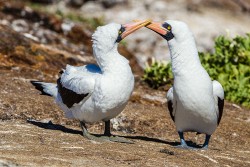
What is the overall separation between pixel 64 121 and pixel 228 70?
4.61m

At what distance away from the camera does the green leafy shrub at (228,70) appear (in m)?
14.0

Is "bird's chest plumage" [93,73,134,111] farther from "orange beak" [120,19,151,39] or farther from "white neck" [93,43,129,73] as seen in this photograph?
"orange beak" [120,19,151,39]

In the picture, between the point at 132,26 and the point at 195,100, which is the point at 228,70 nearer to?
the point at 132,26

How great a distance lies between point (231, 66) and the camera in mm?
14586

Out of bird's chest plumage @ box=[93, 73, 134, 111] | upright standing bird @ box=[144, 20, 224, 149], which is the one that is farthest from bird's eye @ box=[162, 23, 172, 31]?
bird's chest plumage @ box=[93, 73, 134, 111]

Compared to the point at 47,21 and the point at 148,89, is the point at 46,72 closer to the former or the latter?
the point at 148,89

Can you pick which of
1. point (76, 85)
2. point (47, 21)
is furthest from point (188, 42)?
point (47, 21)

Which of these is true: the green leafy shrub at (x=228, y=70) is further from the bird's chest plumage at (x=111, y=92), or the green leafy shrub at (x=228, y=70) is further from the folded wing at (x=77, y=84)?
the bird's chest plumage at (x=111, y=92)

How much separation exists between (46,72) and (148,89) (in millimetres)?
1950

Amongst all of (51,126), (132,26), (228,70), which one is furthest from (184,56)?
(228,70)

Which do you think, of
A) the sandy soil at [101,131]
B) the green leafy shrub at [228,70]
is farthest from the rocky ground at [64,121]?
the green leafy shrub at [228,70]

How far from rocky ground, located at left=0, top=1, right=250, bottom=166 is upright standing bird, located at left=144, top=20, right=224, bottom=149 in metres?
0.39

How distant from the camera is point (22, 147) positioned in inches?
313

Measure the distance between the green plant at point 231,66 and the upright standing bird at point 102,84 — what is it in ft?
17.0
